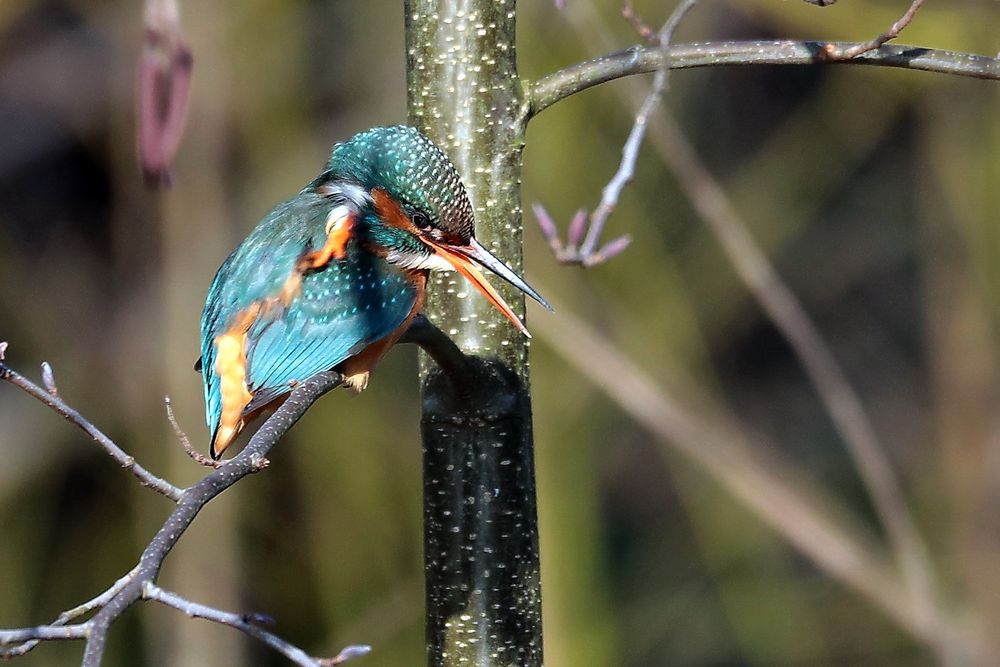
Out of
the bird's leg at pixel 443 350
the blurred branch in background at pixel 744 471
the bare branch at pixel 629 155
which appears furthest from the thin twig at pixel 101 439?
the blurred branch in background at pixel 744 471

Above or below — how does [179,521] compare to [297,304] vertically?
below

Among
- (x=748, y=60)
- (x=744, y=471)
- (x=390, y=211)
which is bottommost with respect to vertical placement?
(x=748, y=60)

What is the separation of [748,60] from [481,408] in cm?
60

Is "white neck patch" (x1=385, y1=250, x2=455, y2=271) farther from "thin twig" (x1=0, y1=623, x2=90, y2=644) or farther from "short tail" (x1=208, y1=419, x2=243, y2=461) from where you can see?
"thin twig" (x1=0, y1=623, x2=90, y2=644)

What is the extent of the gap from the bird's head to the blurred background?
1.23 meters

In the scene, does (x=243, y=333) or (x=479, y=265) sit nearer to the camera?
(x=479, y=265)

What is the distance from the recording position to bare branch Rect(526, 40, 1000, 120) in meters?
1.64

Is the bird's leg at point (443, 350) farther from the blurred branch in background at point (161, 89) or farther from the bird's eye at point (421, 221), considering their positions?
the blurred branch in background at point (161, 89)

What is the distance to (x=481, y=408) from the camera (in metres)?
1.77

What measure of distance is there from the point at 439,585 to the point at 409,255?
0.53m

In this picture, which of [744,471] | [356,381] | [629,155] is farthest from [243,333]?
[744,471]

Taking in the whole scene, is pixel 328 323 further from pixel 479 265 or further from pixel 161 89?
pixel 161 89

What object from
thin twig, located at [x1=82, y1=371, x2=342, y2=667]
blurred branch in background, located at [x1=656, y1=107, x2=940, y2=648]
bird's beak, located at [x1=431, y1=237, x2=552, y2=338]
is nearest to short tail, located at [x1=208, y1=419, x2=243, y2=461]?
bird's beak, located at [x1=431, y1=237, x2=552, y2=338]

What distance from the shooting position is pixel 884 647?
199 inches
